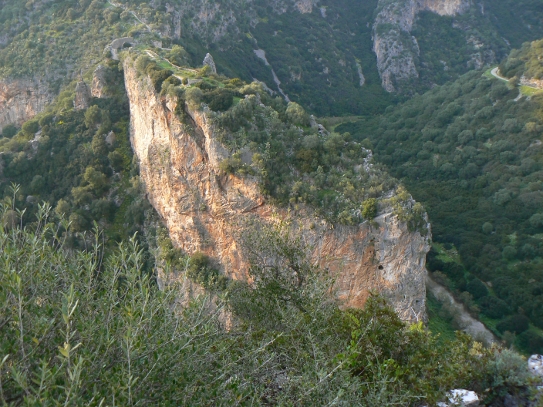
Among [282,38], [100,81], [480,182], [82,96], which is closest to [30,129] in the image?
[82,96]

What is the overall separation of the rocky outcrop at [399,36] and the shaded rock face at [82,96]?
51.9 meters

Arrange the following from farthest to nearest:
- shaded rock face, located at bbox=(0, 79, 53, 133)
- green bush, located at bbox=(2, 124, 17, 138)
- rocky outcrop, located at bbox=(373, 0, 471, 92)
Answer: rocky outcrop, located at bbox=(373, 0, 471, 92), shaded rock face, located at bbox=(0, 79, 53, 133), green bush, located at bbox=(2, 124, 17, 138)

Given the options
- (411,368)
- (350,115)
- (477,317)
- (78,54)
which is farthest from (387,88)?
(411,368)

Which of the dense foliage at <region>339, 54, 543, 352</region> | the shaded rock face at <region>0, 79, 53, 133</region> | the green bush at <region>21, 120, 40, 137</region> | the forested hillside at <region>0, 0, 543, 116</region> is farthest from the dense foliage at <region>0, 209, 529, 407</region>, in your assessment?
the shaded rock face at <region>0, 79, 53, 133</region>

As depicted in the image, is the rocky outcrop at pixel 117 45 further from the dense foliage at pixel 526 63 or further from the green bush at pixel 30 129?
the dense foliage at pixel 526 63

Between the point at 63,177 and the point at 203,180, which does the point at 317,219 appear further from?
the point at 63,177

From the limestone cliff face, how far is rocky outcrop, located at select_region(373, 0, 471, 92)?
5462 cm

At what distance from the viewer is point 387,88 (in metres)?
71.9

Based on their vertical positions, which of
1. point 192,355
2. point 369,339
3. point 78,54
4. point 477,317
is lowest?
point 477,317

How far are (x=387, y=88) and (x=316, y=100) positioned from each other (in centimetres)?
1727

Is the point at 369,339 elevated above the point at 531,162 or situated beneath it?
elevated above

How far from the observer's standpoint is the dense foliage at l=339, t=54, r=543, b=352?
88.1 feet

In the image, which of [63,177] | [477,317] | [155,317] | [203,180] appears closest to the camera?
[155,317]

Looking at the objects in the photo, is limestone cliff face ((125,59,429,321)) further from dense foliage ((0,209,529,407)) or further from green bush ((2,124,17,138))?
green bush ((2,124,17,138))
